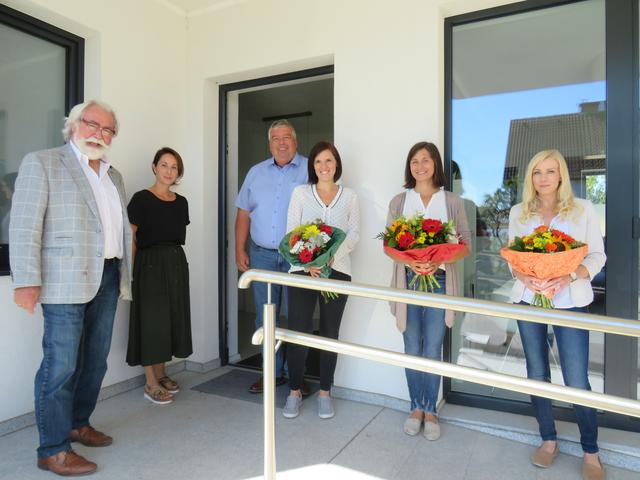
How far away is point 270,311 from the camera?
5.04ft

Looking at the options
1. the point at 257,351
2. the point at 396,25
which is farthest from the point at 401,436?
the point at 396,25

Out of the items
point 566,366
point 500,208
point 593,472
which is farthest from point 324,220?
point 593,472

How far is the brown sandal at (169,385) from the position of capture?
121 inches

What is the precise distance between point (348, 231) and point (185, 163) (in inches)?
67.7

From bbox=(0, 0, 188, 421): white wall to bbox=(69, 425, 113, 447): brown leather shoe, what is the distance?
50 cm

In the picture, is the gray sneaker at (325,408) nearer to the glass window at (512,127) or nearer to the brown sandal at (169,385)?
the glass window at (512,127)

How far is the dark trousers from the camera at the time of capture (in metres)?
2.63

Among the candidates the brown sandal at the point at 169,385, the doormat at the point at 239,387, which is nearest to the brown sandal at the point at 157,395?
the brown sandal at the point at 169,385

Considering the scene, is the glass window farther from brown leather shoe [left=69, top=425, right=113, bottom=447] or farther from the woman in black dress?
brown leather shoe [left=69, top=425, right=113, bottom=447]

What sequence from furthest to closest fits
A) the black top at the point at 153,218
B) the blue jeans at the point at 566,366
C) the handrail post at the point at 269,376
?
1. the black top at the point at 153,218
2. the blue jeans at the point at 566,366
3. the handrail post at the point at 269,376

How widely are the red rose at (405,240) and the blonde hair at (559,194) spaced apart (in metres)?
0.55

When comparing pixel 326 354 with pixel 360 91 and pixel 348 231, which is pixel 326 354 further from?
pixel 360 91

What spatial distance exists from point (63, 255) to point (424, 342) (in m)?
1.88

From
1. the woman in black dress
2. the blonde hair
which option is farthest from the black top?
the blonde hair
